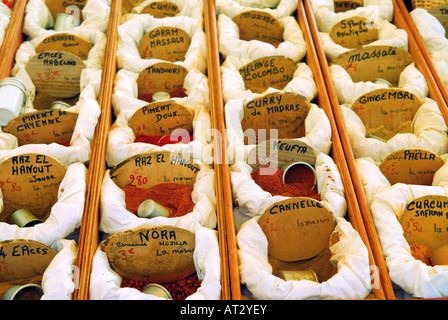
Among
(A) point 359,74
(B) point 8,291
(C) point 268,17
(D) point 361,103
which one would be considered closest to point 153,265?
(B) point 8,291

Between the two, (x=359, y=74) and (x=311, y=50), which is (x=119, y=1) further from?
(x=359, y=74)

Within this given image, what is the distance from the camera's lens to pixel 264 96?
2.03m

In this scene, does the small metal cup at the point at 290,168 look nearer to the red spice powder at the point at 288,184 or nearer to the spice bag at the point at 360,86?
the red spice powder at the point at 288,184

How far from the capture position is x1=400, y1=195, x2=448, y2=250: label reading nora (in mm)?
1567

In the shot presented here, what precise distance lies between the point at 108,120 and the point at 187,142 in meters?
0.35

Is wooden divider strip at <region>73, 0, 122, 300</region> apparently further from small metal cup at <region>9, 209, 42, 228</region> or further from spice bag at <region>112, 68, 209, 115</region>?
small metal cup at <region>9, 209, 42, 228</region>

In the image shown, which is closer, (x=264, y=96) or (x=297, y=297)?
(x=297, y=297)

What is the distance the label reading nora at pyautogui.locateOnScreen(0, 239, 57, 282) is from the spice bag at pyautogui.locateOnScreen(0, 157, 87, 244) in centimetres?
4

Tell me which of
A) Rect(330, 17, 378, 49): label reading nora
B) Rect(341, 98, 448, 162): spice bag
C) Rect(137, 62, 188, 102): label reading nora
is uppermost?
Rect(330, 17, 378, 49): label reading nora

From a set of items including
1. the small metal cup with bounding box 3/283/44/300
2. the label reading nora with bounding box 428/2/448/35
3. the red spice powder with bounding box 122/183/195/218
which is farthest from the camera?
the label reading nora with bounding box 428/2/448/35

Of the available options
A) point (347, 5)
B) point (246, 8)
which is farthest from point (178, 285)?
point (347, 5)

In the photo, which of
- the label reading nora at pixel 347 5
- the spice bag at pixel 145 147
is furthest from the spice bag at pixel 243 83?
the label reading nora at pixel 347 5

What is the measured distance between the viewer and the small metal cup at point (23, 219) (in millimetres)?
1648

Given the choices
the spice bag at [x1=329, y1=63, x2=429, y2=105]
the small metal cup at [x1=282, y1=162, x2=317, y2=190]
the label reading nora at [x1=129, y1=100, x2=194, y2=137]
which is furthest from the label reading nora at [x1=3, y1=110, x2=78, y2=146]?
the spice bag at [x1=329, y1=63, x2=429, y2=105]
